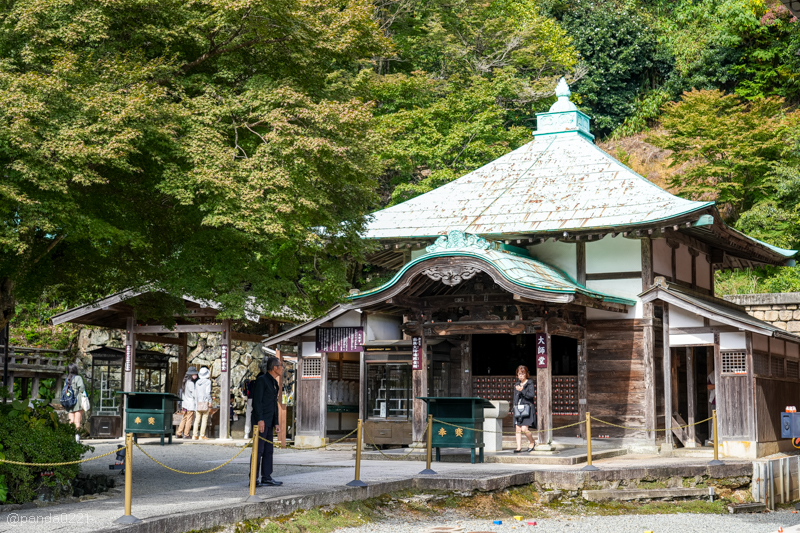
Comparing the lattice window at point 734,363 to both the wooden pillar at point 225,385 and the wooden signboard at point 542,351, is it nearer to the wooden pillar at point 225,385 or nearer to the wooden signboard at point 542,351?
the wooden signboard at point 542,351

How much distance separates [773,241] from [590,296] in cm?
1400

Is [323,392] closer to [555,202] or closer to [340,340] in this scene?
[340,340]

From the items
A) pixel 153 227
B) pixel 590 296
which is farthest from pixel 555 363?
pixel 153 227

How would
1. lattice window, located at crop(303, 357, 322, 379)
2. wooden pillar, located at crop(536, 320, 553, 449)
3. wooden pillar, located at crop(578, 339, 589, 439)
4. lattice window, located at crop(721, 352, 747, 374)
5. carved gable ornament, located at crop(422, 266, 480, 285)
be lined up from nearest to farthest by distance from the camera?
carved gable ornament, located at crop(422, 266, 480, 285) < wooden pillar, located at crop(536, 320, 553, 449) < lattice window, located at crop(721, 352, 747, 374) < wooden pillar, located at crop(578, 339, 589, 439) < lattice window, located at crop(303, 357, 322, 379)

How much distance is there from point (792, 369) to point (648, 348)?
15.6 ft

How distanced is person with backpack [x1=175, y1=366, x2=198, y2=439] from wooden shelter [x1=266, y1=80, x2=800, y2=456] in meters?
2.72

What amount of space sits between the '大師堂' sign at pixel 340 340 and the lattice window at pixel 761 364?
27.3 ft

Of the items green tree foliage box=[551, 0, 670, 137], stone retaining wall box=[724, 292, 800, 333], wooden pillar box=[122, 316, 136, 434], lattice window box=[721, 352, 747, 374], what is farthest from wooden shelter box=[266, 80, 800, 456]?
green tree foliage box=[551, 0, 670, 137]

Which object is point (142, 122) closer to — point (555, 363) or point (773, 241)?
point (555, 363)

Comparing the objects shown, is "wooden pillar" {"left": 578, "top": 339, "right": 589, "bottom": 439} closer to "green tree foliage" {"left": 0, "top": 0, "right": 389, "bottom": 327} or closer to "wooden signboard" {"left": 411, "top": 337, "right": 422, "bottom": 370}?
"wooden signboard" {"left": 411, "top": 337, "right": 422, "bottom": 370}

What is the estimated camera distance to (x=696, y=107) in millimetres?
29188

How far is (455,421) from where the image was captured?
14453mm

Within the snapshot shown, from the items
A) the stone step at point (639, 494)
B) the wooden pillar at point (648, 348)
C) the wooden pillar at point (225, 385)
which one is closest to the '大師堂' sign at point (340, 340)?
the wooden pillar at point (225, 385)

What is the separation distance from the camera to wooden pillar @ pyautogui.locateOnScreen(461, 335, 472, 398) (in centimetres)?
1864
